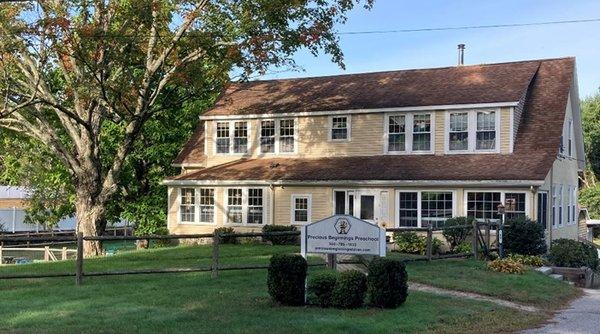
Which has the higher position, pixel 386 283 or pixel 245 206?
pixel 245 206

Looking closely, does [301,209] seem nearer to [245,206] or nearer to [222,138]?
[245,206]

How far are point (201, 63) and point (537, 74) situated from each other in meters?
14.6

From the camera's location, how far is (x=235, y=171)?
29469 millimetres

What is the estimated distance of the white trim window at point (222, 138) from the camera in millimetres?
31750

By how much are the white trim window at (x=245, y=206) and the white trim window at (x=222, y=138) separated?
3143 millimetres

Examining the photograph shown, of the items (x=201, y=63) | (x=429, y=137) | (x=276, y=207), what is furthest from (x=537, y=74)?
(x=201, y=63)

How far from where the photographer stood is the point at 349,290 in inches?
453

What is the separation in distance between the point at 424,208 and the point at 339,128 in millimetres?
5876

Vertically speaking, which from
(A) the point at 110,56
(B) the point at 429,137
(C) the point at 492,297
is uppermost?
(A) the point at 110,56

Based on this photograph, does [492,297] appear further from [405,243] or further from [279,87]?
[279,87]

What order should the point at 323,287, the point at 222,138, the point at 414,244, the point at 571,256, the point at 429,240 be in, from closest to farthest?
the point at 323,287
the point at 429,240
the point at 571,256
the point at 414,244
the point at 222,138

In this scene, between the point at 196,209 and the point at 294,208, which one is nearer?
the point at 294,208

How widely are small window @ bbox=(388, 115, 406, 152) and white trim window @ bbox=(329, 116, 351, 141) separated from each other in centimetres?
199

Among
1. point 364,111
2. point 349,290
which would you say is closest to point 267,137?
point 364,111
